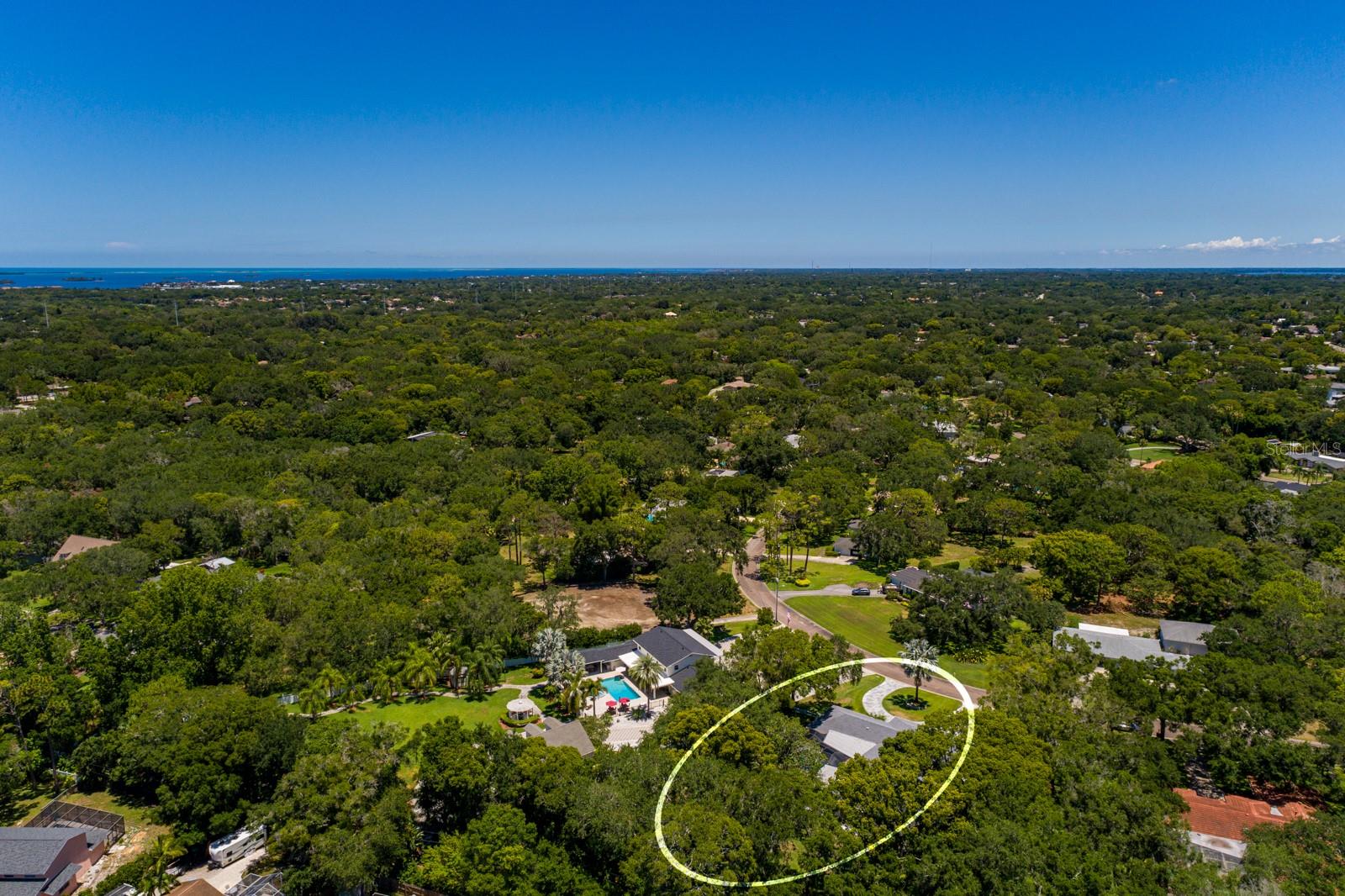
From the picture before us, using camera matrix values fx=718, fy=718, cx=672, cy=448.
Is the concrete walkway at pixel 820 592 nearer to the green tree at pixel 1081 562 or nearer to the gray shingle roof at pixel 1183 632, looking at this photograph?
the green tree at pixel 1081 562

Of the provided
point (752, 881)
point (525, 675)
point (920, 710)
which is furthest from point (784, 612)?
point (752, 881)

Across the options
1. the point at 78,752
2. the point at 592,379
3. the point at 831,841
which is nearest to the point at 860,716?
the point at 831,841

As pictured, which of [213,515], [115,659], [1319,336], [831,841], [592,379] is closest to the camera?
[831,841]

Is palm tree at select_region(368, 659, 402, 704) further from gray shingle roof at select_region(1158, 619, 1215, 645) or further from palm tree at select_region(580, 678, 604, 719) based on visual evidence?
gray shingle roof at select_region(1158, 619, 1215, 645)

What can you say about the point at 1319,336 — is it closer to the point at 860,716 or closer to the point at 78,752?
the point at 860,716

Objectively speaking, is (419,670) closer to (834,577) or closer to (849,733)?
(849,733)

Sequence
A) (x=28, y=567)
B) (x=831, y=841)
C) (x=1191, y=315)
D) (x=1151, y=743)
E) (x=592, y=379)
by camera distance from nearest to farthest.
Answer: (x=831, y=841) → (x=1151, y=743) → (x=28, y=567) → (x=592, y=379) → (x=1191, y=315)

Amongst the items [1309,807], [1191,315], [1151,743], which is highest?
[1191,315]
